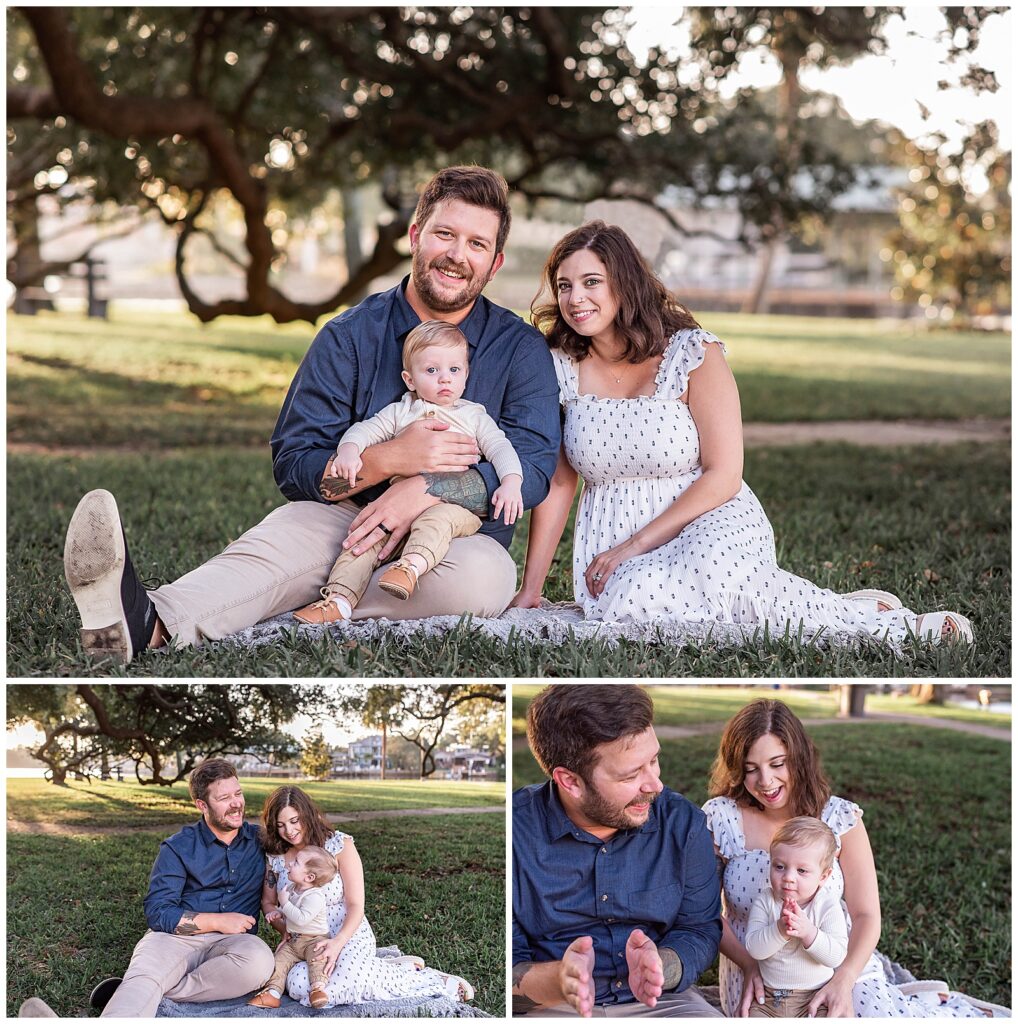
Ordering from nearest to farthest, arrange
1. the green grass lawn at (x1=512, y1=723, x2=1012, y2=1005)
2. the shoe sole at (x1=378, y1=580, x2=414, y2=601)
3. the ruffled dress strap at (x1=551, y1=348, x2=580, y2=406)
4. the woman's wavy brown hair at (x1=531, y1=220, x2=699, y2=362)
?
the shoe sole at (x1=378, y1=580, x2=414, y2=601) < the woman's wavy brown hair at (x1=531, y1=220, x2=699, y2=362) < the ruffled dress strap at (x1=551, y1=348, x2=580, y2=406) < the green grass lawn at (x1=512, y1=723, x2=1012, y2=1005)

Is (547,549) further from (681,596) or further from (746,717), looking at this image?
(746,717)

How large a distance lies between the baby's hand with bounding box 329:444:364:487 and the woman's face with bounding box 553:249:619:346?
78 centimetres

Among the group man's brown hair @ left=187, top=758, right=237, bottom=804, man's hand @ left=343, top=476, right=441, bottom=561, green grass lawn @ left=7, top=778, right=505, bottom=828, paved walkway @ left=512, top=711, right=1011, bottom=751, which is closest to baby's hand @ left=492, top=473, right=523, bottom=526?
man's hand @ left=343, top=476, right=441, bottom=561

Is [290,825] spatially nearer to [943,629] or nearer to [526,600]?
[526,600]

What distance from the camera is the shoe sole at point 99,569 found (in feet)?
9.98

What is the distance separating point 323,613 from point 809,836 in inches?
54.8

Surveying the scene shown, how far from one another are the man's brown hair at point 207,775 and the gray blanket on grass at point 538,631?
13.7 inches

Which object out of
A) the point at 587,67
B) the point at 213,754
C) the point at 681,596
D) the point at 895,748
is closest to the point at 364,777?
the point at 213,754

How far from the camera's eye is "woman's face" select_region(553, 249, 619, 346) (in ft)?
12.5

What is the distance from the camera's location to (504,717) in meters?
3.22

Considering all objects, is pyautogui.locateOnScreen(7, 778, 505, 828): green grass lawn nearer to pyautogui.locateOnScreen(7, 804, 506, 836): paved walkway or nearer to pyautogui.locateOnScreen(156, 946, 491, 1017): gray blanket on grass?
pyautogui.locateOnScreen(7, 804, 506, 836): paved walkway

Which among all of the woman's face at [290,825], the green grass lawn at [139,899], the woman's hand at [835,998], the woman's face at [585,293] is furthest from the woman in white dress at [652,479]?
the woman's face at [290,825]

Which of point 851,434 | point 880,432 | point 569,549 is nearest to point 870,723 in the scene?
point 569,549

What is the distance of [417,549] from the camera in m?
3.47
